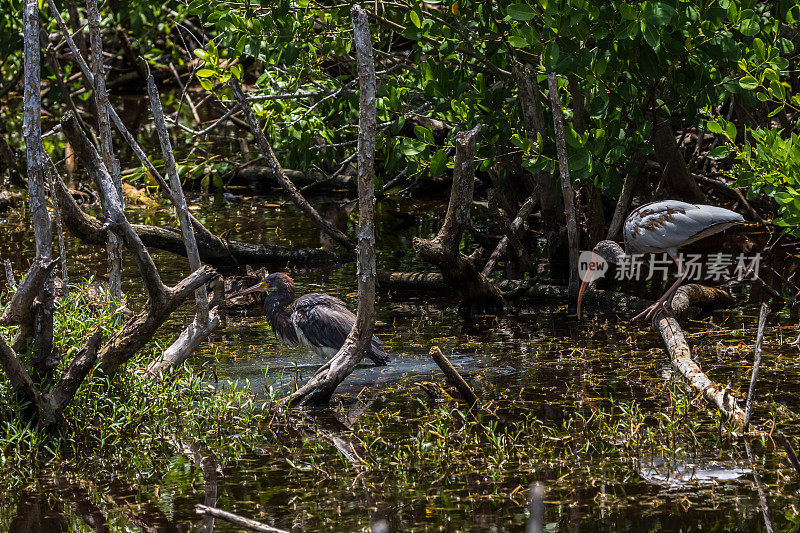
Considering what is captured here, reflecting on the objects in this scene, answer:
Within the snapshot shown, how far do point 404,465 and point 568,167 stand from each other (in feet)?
12.0

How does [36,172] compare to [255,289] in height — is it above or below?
above

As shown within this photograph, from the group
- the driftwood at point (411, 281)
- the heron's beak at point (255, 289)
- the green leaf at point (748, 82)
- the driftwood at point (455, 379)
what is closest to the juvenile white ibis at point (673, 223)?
the green leaf at point (748, 82)

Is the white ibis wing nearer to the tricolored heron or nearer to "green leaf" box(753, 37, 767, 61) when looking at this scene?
"green leaf" box(753, 37, 767, 61)

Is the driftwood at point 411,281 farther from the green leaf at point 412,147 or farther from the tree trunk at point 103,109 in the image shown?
the tree trunk at point 103,109

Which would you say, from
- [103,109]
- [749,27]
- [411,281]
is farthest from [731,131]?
[103,109]

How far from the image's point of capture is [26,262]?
33.7 feet

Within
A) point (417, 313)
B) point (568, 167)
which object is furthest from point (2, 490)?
point (568, 167)

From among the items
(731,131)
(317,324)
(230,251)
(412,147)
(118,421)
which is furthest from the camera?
(230,251)

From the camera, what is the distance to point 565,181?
805 cm

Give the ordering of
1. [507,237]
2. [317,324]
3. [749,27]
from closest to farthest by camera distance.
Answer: [749,27] → [317,324] → [507,237]

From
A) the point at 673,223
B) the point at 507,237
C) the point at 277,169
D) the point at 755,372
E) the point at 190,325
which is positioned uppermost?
the point at 277,169

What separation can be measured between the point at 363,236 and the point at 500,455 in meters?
1.52

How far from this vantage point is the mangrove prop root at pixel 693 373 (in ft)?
17.8

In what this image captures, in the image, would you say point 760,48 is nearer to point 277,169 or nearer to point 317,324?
point 317,324
